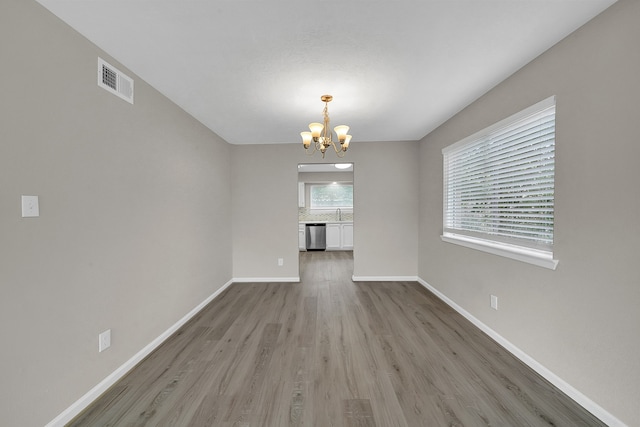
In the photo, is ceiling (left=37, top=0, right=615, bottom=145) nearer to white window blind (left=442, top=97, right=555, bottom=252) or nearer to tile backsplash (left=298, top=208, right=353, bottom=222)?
white window blind (left=442, top=97, right=555, bottom=252)

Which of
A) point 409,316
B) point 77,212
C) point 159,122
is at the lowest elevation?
point 409,316

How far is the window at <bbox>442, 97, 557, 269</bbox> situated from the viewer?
6.38ft

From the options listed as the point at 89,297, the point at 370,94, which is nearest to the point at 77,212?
the point at 89,297

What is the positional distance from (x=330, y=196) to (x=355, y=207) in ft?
13.7

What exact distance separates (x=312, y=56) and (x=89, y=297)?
2.26 m

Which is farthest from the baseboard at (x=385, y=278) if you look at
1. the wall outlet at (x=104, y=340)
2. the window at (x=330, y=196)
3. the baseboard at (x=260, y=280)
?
the window at (x=330, y=196)

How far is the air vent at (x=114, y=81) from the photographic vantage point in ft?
5.98

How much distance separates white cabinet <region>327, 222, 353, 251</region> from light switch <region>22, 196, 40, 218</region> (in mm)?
6778

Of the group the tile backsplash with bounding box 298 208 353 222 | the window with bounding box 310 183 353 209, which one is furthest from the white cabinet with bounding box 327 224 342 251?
the window with bounding box 310 183 353 209

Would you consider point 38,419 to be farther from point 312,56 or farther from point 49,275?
point 312,56

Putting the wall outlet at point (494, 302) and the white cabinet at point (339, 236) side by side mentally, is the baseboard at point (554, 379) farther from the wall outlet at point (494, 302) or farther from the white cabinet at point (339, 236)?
the white cabinet at point (339, 236)

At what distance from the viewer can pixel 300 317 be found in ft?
9.98

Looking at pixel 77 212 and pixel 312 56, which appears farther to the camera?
pixel 312 56

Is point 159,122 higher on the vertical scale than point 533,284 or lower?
higher
